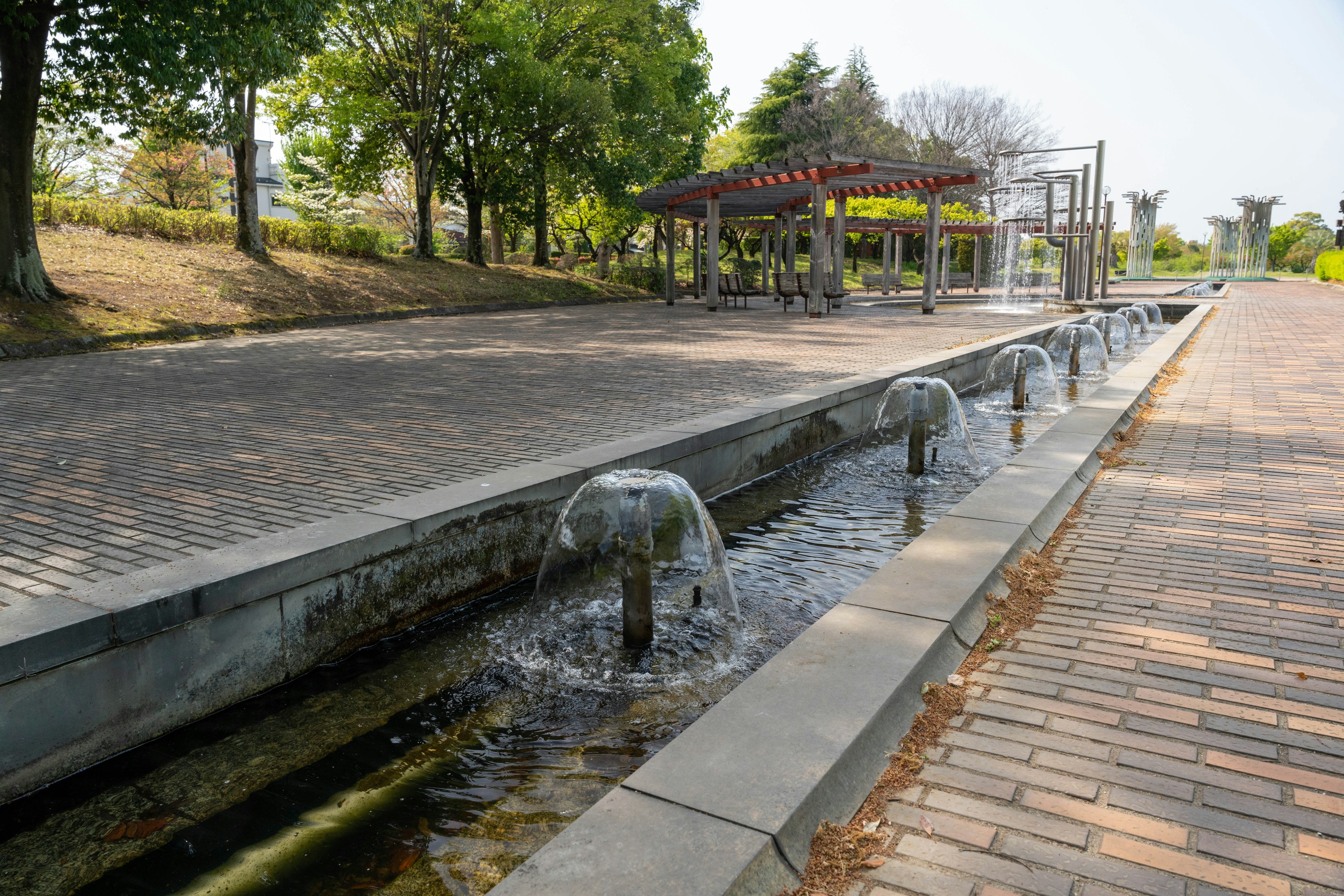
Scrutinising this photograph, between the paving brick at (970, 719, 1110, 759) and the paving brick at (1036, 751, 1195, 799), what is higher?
the paving brick at (970, 719, 1110, 759)

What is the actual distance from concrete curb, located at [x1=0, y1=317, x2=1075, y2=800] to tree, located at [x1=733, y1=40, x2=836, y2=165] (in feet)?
152

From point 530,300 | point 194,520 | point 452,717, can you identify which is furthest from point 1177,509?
point 530,300

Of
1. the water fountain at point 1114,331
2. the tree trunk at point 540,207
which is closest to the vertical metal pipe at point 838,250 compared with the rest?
the water fountain at point 1114,331

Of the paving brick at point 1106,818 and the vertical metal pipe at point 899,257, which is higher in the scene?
the vertical metal pipe at point 899,257

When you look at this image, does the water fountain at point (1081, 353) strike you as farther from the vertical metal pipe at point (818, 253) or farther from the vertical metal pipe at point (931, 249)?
the vertical metal pipe at point (931, 249)

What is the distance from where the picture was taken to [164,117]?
15.8 meters

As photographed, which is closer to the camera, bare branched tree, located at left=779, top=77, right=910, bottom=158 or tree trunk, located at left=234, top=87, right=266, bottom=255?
tree trunk, located at left=234, top=87, right=266, bottom=255

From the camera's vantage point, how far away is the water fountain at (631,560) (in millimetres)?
3959

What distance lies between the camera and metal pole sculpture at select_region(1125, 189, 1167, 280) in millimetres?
58875

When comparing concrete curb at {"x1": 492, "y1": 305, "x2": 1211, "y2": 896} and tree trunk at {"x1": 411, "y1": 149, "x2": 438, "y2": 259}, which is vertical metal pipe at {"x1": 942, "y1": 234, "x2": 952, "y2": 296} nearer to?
tree trunk at {"x1": 411, "y1": 149, "x2": 438, "y2": 259}

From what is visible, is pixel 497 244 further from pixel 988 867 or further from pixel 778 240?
pixel 988 867

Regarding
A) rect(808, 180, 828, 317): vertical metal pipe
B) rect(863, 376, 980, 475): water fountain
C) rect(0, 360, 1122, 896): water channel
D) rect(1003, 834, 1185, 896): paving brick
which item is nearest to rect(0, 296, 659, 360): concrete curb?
rect(808, 180, 828, 317): vertical metal pipe

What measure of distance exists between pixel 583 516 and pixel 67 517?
107 inches

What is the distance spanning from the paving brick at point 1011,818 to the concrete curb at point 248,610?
9.02 ft
